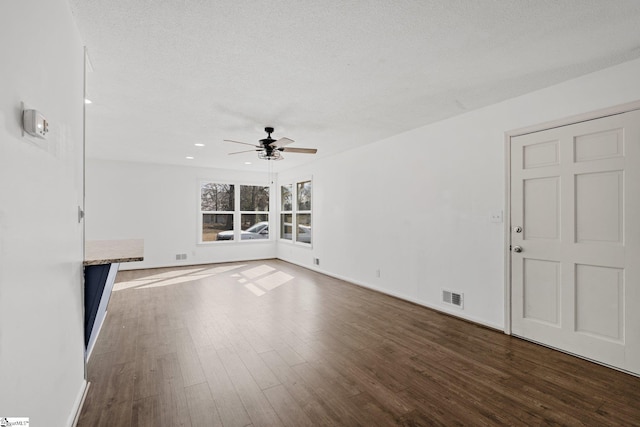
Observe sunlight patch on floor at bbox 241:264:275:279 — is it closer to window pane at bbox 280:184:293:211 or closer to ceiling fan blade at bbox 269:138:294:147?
window pane at bbox 280:184:293:211

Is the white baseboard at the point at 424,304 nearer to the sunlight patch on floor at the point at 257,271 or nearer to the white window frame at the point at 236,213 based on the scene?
the sunlight patch on floor at the point at 257,271

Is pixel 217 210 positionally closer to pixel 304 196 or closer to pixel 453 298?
pixel 304 196

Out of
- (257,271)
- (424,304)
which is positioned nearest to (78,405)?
(424,304)

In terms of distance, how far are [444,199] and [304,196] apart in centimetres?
399

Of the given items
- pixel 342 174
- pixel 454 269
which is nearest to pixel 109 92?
pixel 342 174

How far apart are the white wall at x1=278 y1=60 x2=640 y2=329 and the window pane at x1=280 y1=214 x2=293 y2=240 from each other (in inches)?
95.5

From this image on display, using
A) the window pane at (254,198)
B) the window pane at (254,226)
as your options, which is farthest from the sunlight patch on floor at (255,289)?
the window pane at (254,198)

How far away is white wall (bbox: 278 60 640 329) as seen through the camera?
3018mm

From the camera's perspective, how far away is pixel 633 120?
2492mm

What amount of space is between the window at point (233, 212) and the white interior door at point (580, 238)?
6444 mm

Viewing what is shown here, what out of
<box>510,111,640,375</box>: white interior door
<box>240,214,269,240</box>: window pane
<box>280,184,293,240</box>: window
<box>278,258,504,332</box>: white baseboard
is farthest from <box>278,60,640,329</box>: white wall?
<box>240,214,269,240</box>: window pane

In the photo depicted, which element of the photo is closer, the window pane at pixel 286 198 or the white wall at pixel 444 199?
the white wall at pixel 444 199

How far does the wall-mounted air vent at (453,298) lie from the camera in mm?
3783

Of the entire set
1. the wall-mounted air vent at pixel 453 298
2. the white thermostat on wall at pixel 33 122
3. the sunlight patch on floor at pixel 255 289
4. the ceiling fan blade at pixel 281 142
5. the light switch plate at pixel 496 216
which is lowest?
the sunlight patch on floor at pixel 255 289
